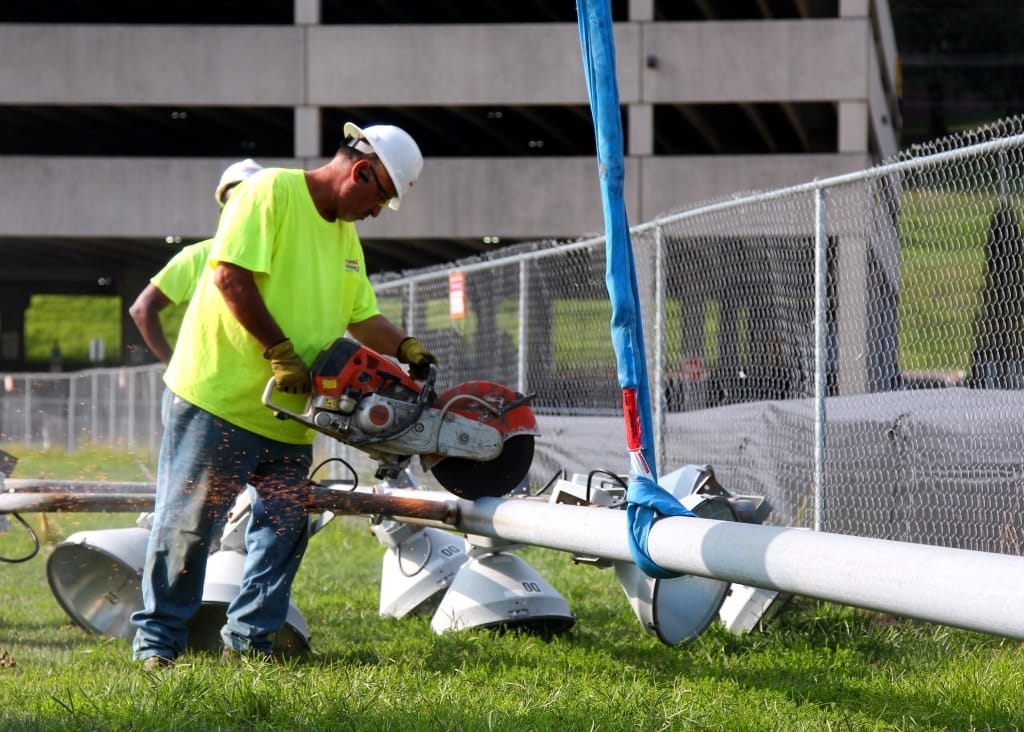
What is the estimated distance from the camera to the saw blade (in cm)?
507

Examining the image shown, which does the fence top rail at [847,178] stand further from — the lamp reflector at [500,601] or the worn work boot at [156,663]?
the worn work boot at [156,663]

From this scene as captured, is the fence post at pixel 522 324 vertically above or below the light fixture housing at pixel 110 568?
above

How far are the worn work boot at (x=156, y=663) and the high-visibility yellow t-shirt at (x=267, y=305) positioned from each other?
880 millimetres

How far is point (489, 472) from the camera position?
16.8 ft

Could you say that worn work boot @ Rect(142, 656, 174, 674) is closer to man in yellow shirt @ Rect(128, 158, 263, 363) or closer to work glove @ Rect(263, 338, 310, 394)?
work glove @ Rect(263, 338, 310, 394)

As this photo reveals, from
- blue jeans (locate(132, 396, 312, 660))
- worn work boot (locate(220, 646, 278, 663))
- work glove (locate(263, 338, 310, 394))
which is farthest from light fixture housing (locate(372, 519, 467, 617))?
work glove (locate(263, 338, 310, 394))

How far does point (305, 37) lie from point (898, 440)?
2729 centimetres

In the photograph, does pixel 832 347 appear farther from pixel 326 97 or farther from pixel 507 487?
pixel 326 97

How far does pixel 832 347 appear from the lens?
764cm

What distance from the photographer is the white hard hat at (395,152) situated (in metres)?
5.05

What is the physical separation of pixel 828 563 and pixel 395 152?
8.21 feet

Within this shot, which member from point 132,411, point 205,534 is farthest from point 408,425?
point 132,411

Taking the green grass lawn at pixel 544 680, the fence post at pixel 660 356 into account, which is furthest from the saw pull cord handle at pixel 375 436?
the fence post at pixel 660 356

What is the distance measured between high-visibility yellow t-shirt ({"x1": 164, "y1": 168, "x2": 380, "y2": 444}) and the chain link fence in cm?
190
